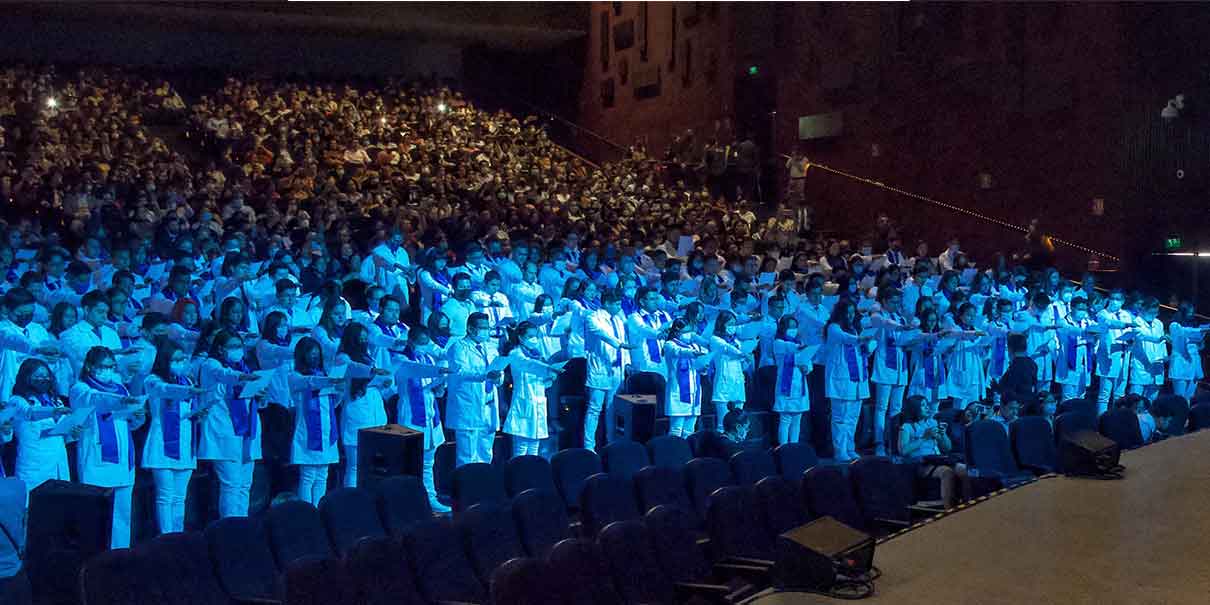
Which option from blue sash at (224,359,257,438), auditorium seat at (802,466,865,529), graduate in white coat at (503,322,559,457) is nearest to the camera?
auditorium seat at (802,466,865,529)

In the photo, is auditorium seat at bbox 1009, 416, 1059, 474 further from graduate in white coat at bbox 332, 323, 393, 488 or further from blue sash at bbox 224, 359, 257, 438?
blue sash at bbox 224, 359, 257, 438

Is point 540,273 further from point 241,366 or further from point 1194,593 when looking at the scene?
point 1194,593

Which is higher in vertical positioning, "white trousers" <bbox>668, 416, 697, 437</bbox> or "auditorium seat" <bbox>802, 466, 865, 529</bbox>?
A: "white trousers" <bbox>668, 416, 697, 437</bbox>

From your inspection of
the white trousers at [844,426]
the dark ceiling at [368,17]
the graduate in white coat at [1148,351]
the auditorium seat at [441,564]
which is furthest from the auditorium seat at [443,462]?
the dark ceiling at [368,17]

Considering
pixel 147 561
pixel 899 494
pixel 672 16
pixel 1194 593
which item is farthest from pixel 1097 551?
pixel 672 16

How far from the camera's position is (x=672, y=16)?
28625 millimetres

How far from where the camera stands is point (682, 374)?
1238cm

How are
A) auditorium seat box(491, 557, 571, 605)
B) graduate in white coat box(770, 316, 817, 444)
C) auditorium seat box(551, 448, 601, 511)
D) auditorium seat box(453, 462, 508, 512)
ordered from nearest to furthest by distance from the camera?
auditorium seat box(491, 557, 571, 605)
auditorium seat box(453, 462, 508, 512)
auditorium seat box(551, 448, 601, 511)
graduate in white coat box(770, 316, 817, 444)

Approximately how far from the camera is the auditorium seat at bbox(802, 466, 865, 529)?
843 centimetres

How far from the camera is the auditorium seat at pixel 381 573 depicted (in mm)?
6016

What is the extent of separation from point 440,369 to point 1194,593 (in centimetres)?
586

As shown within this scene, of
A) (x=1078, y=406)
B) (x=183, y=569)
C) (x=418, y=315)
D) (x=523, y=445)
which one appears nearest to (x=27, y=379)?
(x=183, y=569)

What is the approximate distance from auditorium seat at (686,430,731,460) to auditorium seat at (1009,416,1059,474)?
2.71m

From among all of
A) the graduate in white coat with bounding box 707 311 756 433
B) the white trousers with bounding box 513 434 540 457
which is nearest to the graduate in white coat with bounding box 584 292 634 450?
the graduate in white coat with bounding box 707 311 756 433
